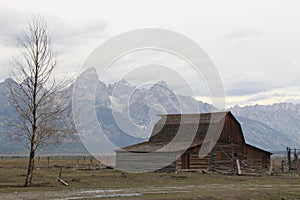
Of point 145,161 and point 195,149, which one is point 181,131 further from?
point 145,161

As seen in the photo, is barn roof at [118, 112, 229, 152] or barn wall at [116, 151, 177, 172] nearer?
barn wall at [116, 151, 177, 172]

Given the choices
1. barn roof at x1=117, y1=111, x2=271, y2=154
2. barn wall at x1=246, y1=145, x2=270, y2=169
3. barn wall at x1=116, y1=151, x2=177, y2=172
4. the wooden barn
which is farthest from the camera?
barn wall at x1=246, y1=145, x2=270, y2=169

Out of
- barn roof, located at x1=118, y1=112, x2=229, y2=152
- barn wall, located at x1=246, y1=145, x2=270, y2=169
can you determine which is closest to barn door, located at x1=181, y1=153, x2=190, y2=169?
barn roof, located at x1=118, y1=112, x2=229, y2=152

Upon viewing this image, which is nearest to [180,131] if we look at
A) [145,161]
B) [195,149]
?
[195,149]

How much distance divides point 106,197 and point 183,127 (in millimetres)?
47533

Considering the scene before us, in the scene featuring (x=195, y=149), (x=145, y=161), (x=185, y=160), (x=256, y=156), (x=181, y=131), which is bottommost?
(x=145, y=161)

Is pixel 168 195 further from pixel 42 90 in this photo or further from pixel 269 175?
pixel 269 175

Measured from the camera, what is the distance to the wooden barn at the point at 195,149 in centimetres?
6838

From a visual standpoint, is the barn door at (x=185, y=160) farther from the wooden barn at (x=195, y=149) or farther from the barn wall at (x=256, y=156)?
the barn wall at (x=256, y=156)

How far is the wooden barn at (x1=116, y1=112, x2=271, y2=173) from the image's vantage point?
68375 mm

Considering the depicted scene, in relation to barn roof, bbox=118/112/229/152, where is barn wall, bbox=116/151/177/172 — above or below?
below

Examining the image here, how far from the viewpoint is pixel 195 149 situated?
69.1 metres

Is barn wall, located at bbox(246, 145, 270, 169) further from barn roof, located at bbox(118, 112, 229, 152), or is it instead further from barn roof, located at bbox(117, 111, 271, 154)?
barn roof, located at bbox(118, 112, 229, 152)

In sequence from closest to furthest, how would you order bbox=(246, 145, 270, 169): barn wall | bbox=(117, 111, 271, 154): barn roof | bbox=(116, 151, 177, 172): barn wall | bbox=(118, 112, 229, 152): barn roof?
1. bbox=(116, 151, 177, 172): barn wall
2. bbox=(117, 111, 271, 154): barn roof
3. bbox=(118, 112, 229, 152): barn roof
4. bbox=(246, 145, 270, 169): barn wall
